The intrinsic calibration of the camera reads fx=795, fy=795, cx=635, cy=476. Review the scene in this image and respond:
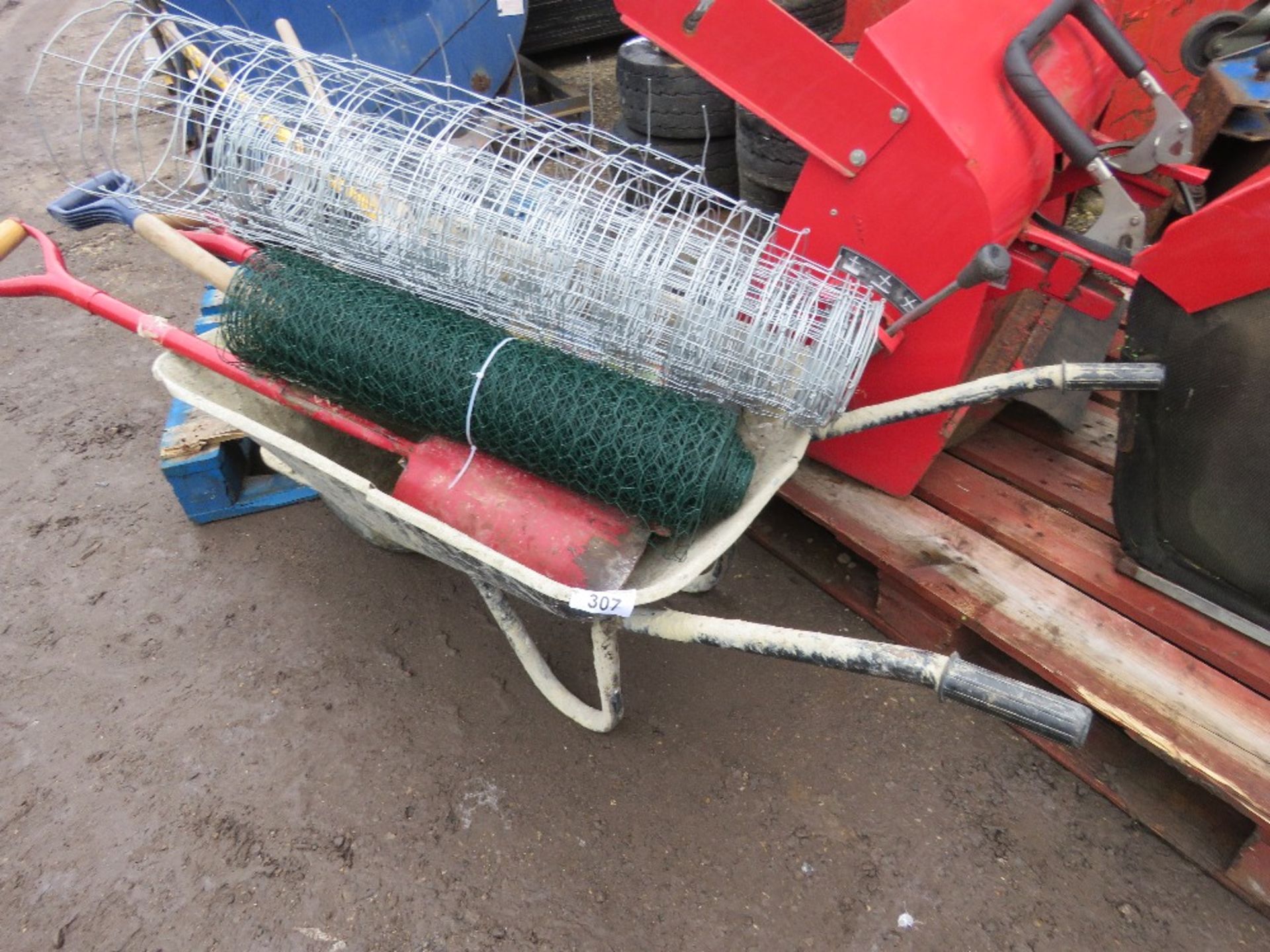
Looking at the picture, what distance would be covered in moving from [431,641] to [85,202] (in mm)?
1527

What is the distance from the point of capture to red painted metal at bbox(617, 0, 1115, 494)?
1.75 meters

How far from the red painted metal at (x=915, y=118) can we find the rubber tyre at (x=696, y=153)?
1.42 m

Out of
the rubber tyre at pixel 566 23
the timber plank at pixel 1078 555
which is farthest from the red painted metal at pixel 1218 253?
the rubber tyre at pixel 566 23

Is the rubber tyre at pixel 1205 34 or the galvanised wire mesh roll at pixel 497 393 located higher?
the rubber tyre at pixel 1205 34

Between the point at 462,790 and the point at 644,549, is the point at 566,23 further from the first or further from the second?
the point at 462,790

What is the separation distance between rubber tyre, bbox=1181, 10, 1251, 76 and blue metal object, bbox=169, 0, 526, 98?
3.09 m

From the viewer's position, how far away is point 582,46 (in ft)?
17.9

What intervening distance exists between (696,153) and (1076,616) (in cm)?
240

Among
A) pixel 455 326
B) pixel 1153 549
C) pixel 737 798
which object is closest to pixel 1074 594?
pixel 1153 549

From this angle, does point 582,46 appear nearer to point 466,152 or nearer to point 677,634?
point 466,152

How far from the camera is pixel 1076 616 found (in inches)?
76.8

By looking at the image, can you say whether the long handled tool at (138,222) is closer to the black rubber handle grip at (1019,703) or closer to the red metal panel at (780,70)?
the red metal panel at (780,70)

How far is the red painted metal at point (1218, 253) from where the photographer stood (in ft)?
4.84

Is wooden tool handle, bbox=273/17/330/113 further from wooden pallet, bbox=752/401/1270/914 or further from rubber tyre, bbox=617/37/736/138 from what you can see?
wooden pallet, bbox=752/401/1270/914
